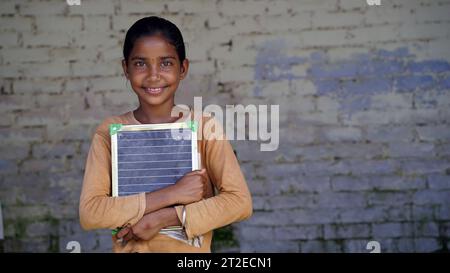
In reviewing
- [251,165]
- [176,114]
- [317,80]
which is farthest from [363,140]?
[176,114]

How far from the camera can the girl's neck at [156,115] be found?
2.64m

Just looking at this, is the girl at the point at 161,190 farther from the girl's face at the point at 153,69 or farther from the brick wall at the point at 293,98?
the brick wall at the point at 293,98

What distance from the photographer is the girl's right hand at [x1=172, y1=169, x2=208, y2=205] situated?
8.02 feet

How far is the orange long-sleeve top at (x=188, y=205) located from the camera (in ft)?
7.95

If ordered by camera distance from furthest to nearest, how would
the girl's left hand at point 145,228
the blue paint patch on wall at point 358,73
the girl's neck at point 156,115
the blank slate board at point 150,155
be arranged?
the blue paint patch on wall at point 358,73 → the girl's neck at point 156,115 → the blank slate board at point 150,155 → the girl's left hand at point 145,228

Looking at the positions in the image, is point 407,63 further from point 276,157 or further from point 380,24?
point 276,157

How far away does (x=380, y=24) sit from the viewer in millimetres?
4340

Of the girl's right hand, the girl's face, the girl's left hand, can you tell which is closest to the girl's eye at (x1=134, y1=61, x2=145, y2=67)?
the girl's face

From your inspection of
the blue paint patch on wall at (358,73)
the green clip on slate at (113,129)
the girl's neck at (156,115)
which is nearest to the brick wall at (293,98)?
the blue paint patch on wall at (358,73)

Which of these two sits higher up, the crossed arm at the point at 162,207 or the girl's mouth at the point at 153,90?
the girl's mouth at the point at 153,90

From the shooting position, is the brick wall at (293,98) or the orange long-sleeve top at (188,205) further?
the brick wall at (293,98)

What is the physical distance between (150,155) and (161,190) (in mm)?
179

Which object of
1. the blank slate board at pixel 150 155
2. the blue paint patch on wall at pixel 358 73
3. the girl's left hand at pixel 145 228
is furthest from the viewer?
the blue paint patch on wall at pixel 358 73

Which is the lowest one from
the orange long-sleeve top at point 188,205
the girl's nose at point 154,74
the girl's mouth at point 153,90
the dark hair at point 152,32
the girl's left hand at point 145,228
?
the girl's left hand at point 145,228
